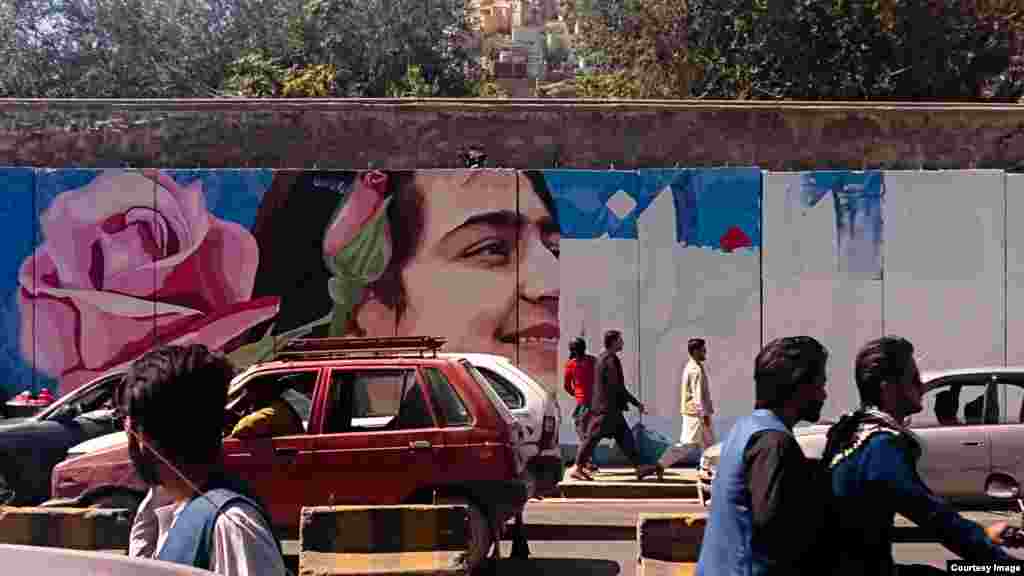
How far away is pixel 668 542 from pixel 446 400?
10.8 ft

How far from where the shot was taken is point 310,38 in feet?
134

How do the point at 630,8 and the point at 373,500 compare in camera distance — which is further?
the point at 630,8

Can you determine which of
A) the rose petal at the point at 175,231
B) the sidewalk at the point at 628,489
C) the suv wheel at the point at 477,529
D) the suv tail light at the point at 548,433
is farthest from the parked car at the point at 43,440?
the rose petal at the point at 175,231

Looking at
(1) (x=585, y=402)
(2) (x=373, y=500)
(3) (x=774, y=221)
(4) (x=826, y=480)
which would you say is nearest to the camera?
(4) (x=826, y=480)

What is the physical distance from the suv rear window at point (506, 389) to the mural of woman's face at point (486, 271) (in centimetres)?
617

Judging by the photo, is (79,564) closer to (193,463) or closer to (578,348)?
(193,463)

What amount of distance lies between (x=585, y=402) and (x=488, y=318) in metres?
2.20

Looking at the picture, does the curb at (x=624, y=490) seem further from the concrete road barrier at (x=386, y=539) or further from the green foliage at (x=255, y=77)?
the green foliage at (x=255, y=77)

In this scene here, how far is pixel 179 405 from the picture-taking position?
3.81 meters

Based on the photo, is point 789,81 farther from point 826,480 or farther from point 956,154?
point 826,480

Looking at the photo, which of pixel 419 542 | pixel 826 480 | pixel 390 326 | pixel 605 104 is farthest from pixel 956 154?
pixel 826 480

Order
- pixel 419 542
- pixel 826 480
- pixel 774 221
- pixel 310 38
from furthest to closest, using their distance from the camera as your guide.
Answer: pixel 310 38 → pixel 774 221 → pixel 419 542 → pixel 826 480

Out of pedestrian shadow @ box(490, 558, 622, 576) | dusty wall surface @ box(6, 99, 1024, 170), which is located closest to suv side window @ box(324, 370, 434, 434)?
pedestrian shadow @ box(490, 558, 622, 576)

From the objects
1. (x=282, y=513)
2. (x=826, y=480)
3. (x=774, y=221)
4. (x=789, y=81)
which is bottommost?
(x=282, y=513)
